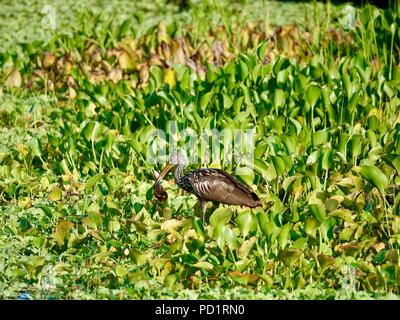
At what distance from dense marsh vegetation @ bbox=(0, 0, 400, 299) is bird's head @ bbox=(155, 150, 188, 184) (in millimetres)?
140

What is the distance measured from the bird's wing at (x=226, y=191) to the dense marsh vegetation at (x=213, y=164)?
0.10 m

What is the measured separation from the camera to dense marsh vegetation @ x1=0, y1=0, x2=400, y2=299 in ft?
14.5

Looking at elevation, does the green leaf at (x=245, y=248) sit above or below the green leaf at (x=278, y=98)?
below

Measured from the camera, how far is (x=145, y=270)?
4512mm

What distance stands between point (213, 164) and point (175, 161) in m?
0.43

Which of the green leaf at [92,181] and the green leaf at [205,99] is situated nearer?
the green leaf at [92,181]

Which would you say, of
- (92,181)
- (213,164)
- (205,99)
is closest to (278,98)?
(205,99)

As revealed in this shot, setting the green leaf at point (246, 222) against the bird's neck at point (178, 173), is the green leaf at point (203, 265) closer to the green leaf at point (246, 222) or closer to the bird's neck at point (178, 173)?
the green leaf at point (246, 222)

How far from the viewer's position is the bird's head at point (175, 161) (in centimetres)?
526

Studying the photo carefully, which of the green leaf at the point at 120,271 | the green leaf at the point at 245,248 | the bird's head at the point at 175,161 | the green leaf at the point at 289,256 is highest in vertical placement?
the bird's head at the point at 175,161

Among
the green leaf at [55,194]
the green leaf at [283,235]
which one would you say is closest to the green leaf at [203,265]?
the green leaf at [283,235]

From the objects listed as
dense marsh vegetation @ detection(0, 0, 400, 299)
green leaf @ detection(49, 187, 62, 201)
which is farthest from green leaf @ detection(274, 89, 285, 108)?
green leaf @ detection(49, 187, 62, 201)

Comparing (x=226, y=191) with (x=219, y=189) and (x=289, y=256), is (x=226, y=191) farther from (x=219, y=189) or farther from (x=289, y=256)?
(x=289, y=256)

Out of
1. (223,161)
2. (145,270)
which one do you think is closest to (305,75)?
(223,161)
